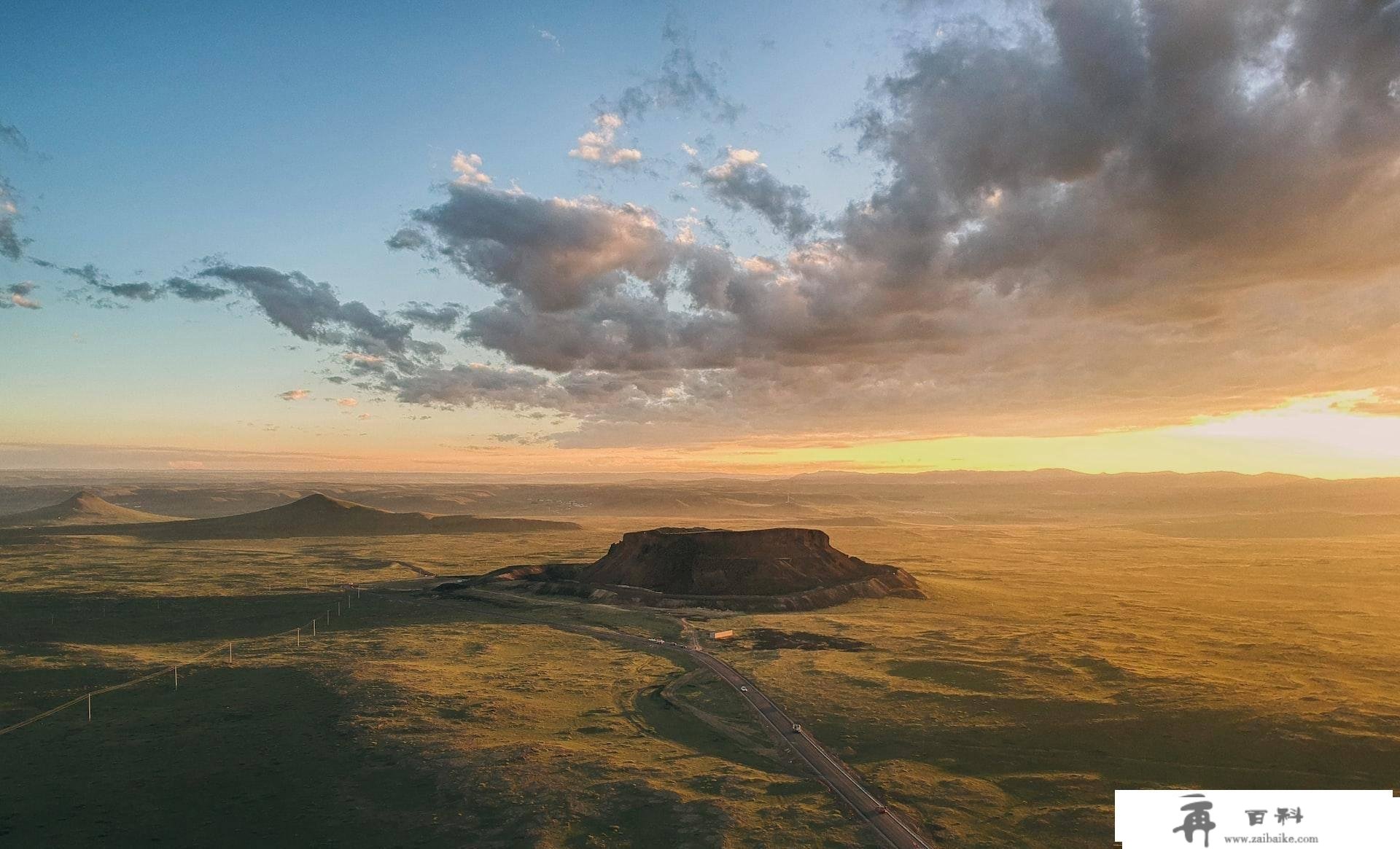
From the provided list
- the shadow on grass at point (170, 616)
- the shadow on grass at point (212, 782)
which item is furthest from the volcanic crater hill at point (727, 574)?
the shadow on grass at point (212, 782)

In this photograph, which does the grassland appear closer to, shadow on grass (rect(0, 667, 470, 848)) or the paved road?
shadow on grass (rect(0, 667, 470, 848))

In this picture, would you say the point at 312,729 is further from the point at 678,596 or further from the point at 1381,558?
the point at 1381,558

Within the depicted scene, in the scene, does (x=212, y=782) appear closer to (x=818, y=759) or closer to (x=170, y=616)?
(x=818, y=759)

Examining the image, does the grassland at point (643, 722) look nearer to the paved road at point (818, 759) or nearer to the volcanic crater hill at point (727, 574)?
the paved road at point (818, 759)

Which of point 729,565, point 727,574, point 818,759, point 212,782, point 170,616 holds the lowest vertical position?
point 170,616

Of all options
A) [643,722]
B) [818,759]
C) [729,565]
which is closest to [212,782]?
[643,722]

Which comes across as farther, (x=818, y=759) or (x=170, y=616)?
(x=170, y=616)
